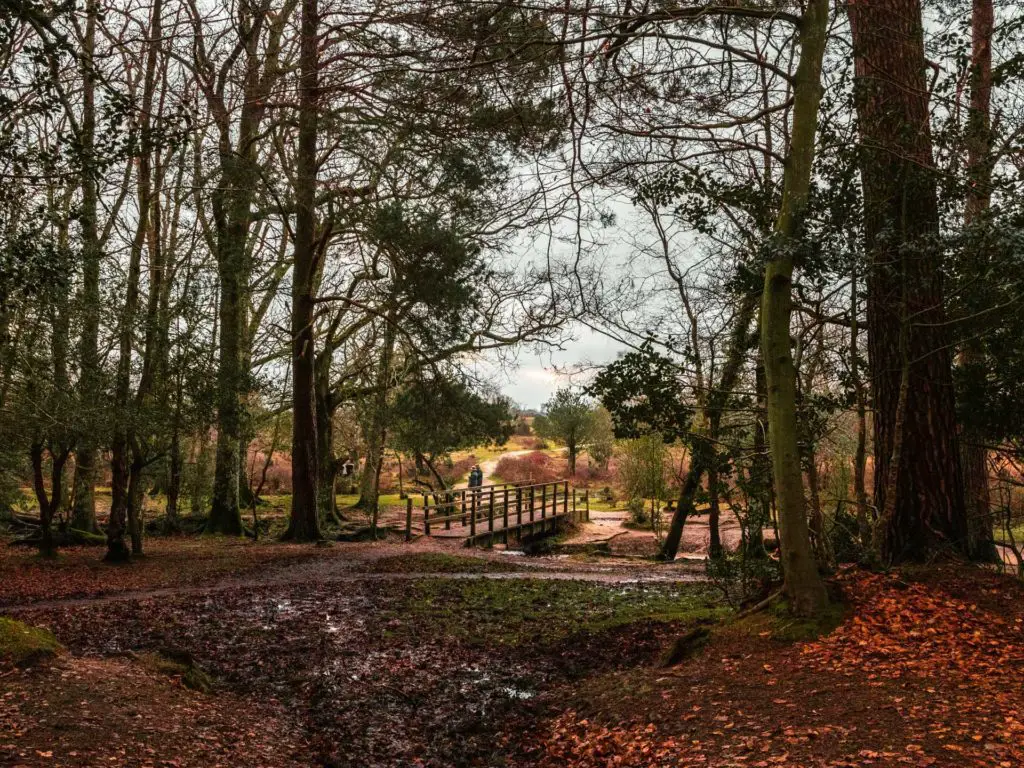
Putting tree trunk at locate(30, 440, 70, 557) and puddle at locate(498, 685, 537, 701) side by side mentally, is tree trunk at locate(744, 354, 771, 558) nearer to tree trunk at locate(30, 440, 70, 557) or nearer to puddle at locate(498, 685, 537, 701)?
puddle at locate(498, 685, 537, 701)

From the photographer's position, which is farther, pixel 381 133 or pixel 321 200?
pixel 321 200

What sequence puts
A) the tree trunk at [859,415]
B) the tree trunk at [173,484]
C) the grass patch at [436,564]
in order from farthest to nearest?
the tree trunk at [173,484]
the grass patch at [436,564]
the tree trunk at [859,415]

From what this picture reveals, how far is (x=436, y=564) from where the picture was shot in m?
14.3

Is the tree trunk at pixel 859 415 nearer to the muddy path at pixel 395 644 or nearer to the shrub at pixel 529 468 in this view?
the muddy path at pixel 395 644

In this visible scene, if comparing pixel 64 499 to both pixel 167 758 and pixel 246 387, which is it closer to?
pixel 246 387

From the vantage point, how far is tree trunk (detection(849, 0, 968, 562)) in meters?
6.14

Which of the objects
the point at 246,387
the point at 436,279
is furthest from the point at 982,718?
the point at 246,387

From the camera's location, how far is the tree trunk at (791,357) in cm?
573

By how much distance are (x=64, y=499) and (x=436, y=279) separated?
1115 centimetres

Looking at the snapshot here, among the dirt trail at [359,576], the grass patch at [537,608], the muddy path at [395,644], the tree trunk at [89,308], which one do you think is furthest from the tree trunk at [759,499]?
the tree trunk at [89,308]

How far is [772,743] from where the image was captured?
4.08 meters

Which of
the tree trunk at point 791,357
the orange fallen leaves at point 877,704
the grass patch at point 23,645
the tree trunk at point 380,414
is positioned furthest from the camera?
the tree trunk at point 380,414

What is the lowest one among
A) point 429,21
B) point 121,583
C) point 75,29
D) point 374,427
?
point 121,583

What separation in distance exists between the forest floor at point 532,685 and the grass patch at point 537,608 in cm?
5
